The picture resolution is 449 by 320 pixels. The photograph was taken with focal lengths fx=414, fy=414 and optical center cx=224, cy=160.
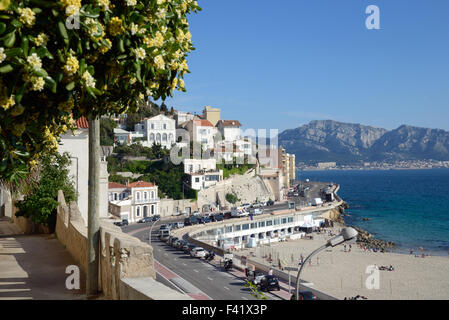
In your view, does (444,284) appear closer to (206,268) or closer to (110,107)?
(206,268)

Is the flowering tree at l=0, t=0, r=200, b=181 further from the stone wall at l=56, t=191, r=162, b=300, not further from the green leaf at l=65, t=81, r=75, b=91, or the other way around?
the stone wall at l=56, t=191, r=162, b=300

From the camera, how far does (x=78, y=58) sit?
3807mm

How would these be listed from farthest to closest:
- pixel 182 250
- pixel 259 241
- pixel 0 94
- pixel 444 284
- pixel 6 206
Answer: pixel 259 241, pixel 182 250, pixel 444 284, pixel 6 206, pixel 0 94

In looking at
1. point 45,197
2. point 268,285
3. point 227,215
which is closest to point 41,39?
point 45,197

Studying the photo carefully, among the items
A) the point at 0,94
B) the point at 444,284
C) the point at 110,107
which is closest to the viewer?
the point at 0,94

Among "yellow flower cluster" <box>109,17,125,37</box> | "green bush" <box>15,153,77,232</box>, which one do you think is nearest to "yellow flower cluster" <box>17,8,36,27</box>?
"yellow flower cluster" <box>109,17,125,37</box>

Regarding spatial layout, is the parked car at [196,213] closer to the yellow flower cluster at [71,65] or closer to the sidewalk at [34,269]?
the sidewalk at [34,269]

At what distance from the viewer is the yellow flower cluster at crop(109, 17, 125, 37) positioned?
3830mm

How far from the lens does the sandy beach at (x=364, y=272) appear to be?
37.6 meters

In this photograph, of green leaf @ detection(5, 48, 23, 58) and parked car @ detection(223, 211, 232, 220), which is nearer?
green leaf @ detection(5, 48, 23, 58)

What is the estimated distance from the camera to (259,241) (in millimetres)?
65312

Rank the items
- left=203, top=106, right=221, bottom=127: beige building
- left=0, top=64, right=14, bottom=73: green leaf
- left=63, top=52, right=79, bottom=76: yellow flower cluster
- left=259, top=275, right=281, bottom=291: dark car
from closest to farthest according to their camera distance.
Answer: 1. left=0, top=64, right=14, bottom=73: green leaf
2. left=63, top=52, right=79, bottom=76: yellow flower cluster
3. left=259, top=275, right=281, bottom=291: dark car
4. left=203, top=106, right=221, bottom=127: beige building
